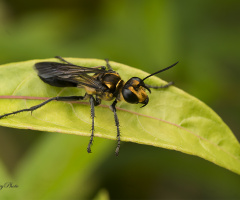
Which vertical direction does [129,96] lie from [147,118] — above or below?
above

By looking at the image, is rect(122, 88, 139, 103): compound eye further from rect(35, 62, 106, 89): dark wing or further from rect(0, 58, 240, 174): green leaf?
rect(35, 62, 106, 89): dark wing

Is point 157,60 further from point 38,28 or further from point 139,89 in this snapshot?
point 38,28

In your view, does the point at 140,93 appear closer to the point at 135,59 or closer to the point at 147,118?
the point at 147,118

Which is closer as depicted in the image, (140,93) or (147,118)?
(147,118)

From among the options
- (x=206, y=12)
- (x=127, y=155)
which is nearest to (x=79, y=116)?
(x=127, y=155)

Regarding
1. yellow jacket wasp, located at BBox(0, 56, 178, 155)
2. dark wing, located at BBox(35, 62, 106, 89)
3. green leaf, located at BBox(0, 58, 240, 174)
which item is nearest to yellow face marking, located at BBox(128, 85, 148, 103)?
yellow jacket wasp, located at BBox(0, 56, 178, 155)

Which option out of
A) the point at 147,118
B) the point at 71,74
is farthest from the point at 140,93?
the point at 71,74

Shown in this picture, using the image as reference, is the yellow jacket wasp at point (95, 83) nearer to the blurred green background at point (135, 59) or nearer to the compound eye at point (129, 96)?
the compound eye at point (129, 96)
